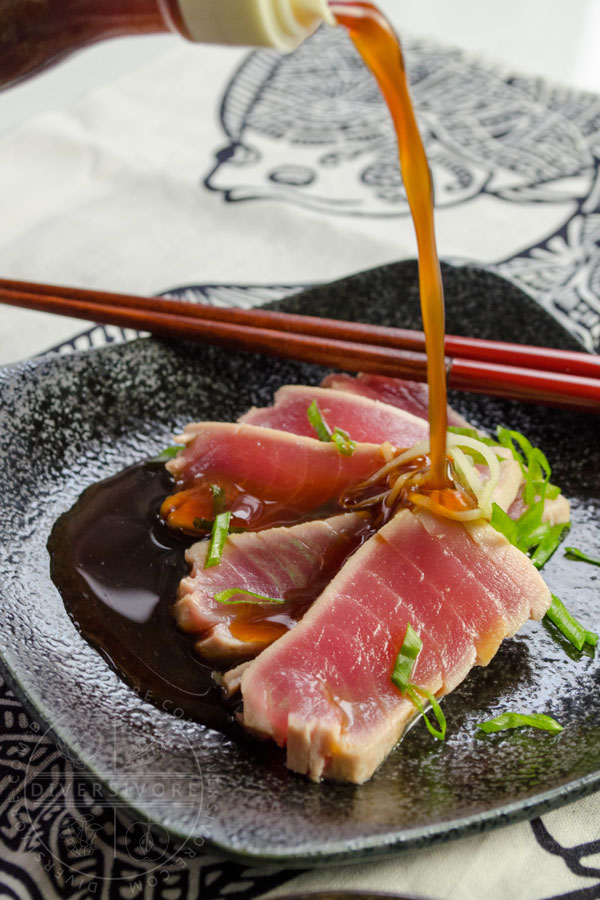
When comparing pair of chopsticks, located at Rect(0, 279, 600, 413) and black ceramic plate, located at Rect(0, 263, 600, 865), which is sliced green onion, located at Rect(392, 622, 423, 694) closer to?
black ceramic plate, located at Rect(0, 263, 600, 865)

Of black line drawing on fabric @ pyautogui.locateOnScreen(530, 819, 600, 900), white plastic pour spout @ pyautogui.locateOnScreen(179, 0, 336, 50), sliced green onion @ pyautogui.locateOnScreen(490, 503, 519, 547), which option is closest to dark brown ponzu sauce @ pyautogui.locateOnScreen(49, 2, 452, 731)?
sliced green onion @ pyautogui.locateOnScreen(490, 503, 519, 547)

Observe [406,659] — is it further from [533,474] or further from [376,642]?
[533,474]

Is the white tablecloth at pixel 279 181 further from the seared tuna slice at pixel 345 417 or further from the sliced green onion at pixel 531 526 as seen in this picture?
the sliced green onion at pixel 531 526

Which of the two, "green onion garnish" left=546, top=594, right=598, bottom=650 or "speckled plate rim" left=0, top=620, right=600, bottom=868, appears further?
"green onion garnish" left=546, top=594, right=598, bottom=650

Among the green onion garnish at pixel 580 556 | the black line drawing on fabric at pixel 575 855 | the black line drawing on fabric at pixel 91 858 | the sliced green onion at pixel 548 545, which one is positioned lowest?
the black line drawing on fabric at pixel 575 855

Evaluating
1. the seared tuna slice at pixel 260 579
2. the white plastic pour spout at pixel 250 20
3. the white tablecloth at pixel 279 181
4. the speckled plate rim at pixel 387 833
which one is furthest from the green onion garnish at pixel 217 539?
the white tablecloth at pixel 279 181

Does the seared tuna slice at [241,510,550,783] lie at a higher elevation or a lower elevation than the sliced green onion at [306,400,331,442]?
lower
